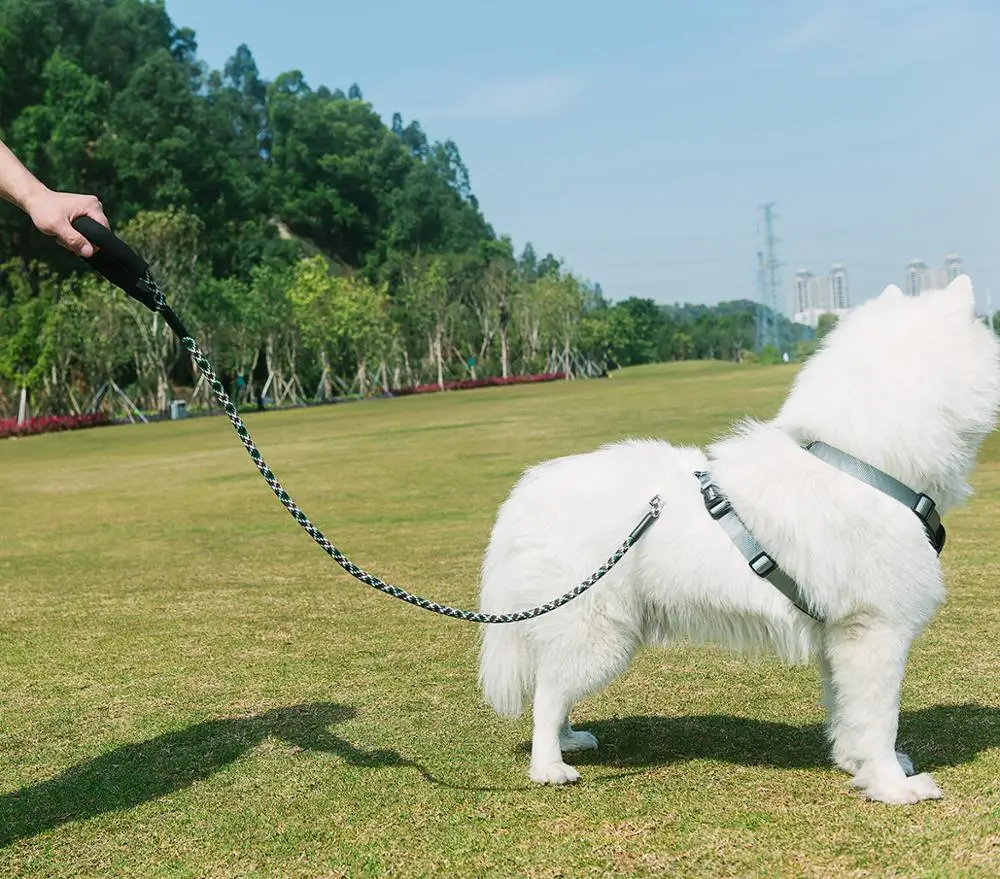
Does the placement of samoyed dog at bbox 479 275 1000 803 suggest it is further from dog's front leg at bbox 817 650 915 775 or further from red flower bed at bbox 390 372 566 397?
red flower bed at bbox 390 372 566 397

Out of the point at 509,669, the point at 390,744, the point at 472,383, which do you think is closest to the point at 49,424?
the point at 472,383

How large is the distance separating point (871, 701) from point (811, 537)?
27.8 inches

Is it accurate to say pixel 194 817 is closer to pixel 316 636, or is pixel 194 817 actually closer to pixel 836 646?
pixel 836 646

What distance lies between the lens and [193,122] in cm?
8800

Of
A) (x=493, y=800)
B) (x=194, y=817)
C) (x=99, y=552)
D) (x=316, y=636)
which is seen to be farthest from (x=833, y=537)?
(x=99, y=552)

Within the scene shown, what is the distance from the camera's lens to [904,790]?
4.05 m

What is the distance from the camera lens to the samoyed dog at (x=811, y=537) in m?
4.17

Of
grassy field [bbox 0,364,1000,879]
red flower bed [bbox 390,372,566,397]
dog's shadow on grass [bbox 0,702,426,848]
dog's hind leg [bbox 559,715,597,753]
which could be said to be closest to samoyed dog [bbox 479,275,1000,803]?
dog's hind leg [bbox 559,715,597,753]

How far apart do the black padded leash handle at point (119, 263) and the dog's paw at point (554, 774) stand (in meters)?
2.31

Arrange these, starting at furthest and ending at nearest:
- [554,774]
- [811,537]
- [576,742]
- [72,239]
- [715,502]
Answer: [576,742] → [554,774] → [715,502] → [811,537] → [72,239]

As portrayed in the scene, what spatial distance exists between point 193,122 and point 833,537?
92.0 metres

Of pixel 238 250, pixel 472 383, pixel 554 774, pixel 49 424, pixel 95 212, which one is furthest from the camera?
pixel 238 250

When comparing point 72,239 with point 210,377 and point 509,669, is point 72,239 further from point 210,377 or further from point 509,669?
point 509,669

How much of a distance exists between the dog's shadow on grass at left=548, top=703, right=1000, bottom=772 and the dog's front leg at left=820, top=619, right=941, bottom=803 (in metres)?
0.37
